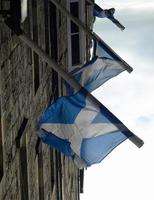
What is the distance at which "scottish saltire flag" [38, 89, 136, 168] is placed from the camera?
1077 centimetres

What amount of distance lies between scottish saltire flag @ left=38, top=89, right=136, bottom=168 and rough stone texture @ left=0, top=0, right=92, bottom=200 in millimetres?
899

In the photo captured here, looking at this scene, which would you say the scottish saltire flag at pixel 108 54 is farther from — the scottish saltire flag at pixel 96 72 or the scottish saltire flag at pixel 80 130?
the scottish saltire flag at pixel 80 130

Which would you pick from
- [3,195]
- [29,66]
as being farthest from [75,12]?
[3,195]

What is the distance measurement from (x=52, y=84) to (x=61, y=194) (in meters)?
6.06

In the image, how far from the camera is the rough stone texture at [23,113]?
35.1 ft

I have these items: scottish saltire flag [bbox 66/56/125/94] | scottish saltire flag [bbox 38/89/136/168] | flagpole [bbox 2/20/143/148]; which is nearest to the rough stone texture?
flagpole [bbox 2/20/143/148]

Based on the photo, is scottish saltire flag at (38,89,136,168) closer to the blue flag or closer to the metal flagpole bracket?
the metal flagpole bracket

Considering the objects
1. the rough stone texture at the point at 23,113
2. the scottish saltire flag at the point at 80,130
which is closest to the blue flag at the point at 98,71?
the rough stone texture at the point at 23,113

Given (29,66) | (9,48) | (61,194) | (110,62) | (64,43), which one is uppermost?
(9,48)

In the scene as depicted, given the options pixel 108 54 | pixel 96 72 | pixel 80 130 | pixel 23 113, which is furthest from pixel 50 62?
pixel 108 54

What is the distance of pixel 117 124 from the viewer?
1049 centimetres

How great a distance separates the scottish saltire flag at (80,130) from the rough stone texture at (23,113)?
2.95ft

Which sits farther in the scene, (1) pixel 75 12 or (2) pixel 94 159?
(1) pixel 75 12

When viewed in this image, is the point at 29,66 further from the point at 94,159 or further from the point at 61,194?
the point at 61,194
